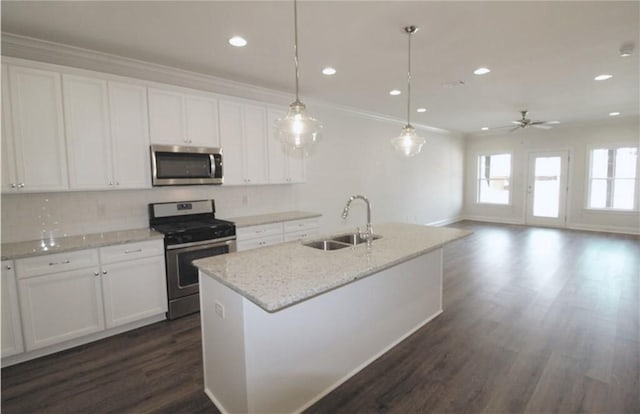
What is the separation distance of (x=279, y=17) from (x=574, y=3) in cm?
221

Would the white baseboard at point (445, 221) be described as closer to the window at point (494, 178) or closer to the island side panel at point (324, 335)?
the window at point (494, 178)

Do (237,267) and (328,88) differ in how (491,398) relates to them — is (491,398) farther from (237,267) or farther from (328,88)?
(328,88)

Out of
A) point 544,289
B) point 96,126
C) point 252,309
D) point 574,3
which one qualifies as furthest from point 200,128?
point 544,289

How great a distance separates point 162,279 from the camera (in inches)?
125

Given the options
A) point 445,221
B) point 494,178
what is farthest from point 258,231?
point 494,178

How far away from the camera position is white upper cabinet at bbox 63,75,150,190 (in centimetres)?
290

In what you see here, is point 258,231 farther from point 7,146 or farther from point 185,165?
point 7,146

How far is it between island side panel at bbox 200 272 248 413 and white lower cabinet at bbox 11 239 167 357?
1.32 metres

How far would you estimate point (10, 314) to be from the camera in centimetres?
245

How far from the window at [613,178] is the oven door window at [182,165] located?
29.7ft

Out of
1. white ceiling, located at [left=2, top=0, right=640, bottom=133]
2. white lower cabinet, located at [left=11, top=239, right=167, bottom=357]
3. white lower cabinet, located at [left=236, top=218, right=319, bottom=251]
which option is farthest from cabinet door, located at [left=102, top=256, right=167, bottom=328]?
white ceiling, located at [left=2, top=0, right=640, bottom=133]

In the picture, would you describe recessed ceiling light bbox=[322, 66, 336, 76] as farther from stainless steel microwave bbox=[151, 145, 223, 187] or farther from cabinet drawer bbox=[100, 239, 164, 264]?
cabinet drawer bbox=[100, 239, 164, 264]

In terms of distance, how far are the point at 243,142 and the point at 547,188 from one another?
837cm

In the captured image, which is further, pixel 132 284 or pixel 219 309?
pixel 132 284
